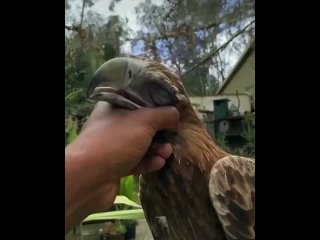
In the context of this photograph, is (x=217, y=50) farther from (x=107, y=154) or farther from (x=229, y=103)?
(x=107, y=154)

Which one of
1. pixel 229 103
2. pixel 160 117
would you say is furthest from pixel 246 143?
pixel 160 117

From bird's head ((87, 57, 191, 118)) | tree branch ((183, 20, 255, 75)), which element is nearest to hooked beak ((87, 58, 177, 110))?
bird's head ((87, 57, 191, 118))

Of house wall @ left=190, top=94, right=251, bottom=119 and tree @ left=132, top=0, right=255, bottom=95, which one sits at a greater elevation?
tree @ left=132, top=0, right=255, bottom=95

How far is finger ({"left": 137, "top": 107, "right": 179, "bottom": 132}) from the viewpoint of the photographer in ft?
2.87

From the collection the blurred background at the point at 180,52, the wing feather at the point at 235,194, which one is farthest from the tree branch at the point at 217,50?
the wing feather at the point at 235,194

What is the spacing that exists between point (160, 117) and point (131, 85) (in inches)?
3.4

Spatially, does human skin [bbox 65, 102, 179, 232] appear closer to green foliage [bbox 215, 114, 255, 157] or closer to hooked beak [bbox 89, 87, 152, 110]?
hooked beak [bbox 89, 87, 152, 110]

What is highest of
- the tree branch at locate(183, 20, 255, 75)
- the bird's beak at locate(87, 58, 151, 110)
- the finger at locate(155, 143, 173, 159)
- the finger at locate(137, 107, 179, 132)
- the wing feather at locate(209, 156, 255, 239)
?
the tree branch at locate(183, 20, 255, 75)

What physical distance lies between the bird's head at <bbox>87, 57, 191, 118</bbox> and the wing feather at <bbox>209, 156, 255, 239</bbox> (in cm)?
18

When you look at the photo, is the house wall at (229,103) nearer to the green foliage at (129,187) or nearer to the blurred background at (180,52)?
the blurred background at (180,52)

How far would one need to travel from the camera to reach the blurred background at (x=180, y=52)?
0.90m

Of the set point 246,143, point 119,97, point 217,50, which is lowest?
point 246,143

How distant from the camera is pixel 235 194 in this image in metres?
0.91
